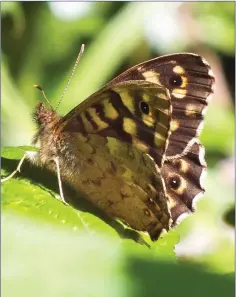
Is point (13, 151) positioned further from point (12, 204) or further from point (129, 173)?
point (12, 204)

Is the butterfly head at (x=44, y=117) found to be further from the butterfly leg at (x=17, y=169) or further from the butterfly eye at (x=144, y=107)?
the butterfly eye at (x=144, y=107)

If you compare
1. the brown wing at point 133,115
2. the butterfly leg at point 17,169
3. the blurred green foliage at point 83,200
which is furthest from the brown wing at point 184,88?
the butterfly leg at point 17,169

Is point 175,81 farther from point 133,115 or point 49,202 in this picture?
point 49,202

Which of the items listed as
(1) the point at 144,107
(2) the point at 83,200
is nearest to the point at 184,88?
(1) the point at 144,107

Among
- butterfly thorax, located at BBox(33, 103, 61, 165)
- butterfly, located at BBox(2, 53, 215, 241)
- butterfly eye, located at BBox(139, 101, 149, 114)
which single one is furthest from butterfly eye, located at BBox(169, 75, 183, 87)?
butterfly thorax, located at BBox(33, 103, 61, 165)

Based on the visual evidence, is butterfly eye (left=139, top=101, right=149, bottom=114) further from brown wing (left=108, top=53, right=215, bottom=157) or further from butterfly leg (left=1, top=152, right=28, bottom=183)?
butterfly leg (left=1, top=152, right=28, bottom=183)

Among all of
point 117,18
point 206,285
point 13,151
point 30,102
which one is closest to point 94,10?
point 117,18
